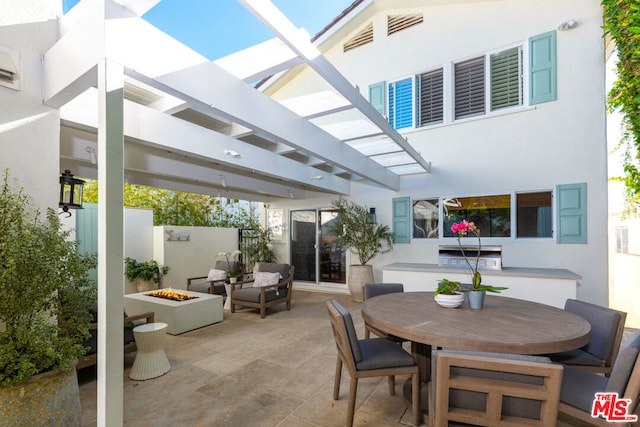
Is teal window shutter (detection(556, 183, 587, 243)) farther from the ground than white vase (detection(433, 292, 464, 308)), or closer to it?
farther from the ground

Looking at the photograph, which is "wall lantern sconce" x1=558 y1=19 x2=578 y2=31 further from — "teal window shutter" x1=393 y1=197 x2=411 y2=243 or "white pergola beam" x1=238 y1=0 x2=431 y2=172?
"white pergola beam" x1=238 y1=0 x2=431 y2=172

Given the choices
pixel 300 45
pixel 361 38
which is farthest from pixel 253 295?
pixel 361 38

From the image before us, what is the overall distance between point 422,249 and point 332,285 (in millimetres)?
2541

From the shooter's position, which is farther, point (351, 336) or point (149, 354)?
point (149, 354)

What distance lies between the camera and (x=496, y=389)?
1.42 m

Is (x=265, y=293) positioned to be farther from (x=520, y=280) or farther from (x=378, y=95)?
(x=378, y=95)

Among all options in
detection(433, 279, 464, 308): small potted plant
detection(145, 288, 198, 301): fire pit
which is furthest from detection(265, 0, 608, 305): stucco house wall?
detection(145, 288, 198, 301): fire pit

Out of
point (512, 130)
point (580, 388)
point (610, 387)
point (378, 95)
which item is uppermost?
point (378, 95)

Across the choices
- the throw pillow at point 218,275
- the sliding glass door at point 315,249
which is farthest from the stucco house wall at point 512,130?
the throw pillow at point 218,275

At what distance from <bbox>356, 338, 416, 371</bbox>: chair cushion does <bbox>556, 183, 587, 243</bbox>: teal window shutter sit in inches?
177

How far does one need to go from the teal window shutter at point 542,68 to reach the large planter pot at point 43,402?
713cm

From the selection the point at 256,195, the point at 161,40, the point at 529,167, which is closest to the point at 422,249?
Result: the point at 529,167

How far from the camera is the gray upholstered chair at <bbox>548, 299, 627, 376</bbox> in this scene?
2254 millimetres

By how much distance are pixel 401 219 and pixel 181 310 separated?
466cm
